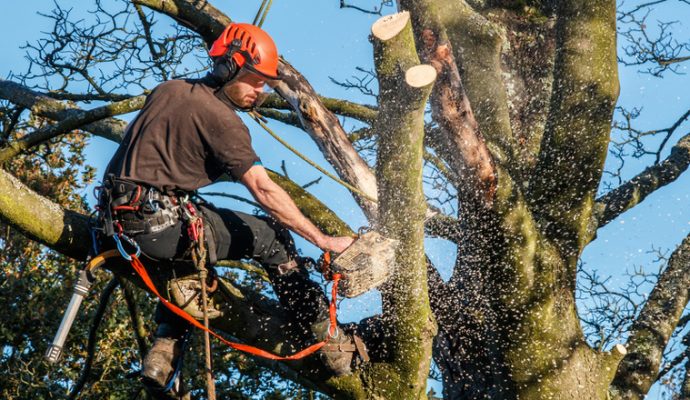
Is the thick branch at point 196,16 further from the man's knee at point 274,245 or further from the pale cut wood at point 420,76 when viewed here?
the pale cut wood at point 420,76

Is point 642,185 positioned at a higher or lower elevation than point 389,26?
higher

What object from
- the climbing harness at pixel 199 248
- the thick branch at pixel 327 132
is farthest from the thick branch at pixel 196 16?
the climbing harness at pixel 199 248

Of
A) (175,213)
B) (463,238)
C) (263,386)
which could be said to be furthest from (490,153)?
(263,386)

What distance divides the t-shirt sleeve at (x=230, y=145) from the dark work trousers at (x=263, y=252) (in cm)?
33

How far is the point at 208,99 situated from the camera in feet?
13.0

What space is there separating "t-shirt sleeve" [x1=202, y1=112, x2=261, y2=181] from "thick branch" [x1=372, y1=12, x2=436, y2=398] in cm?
61

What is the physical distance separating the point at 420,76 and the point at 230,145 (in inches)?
35.1

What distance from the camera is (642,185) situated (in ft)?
19.8

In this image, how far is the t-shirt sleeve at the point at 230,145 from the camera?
3879 millimetres

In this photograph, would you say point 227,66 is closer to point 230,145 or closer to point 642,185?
point 230,145

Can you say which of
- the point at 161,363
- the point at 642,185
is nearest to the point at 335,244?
the point at 161,363

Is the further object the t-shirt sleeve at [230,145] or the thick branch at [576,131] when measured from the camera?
the thick branch at [576,131]

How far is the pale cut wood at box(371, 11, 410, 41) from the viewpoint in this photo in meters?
3.92

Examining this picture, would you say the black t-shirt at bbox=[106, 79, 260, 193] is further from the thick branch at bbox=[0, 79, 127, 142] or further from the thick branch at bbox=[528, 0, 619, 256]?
the thick branch at bbox=[0, 79, 127, 142]
